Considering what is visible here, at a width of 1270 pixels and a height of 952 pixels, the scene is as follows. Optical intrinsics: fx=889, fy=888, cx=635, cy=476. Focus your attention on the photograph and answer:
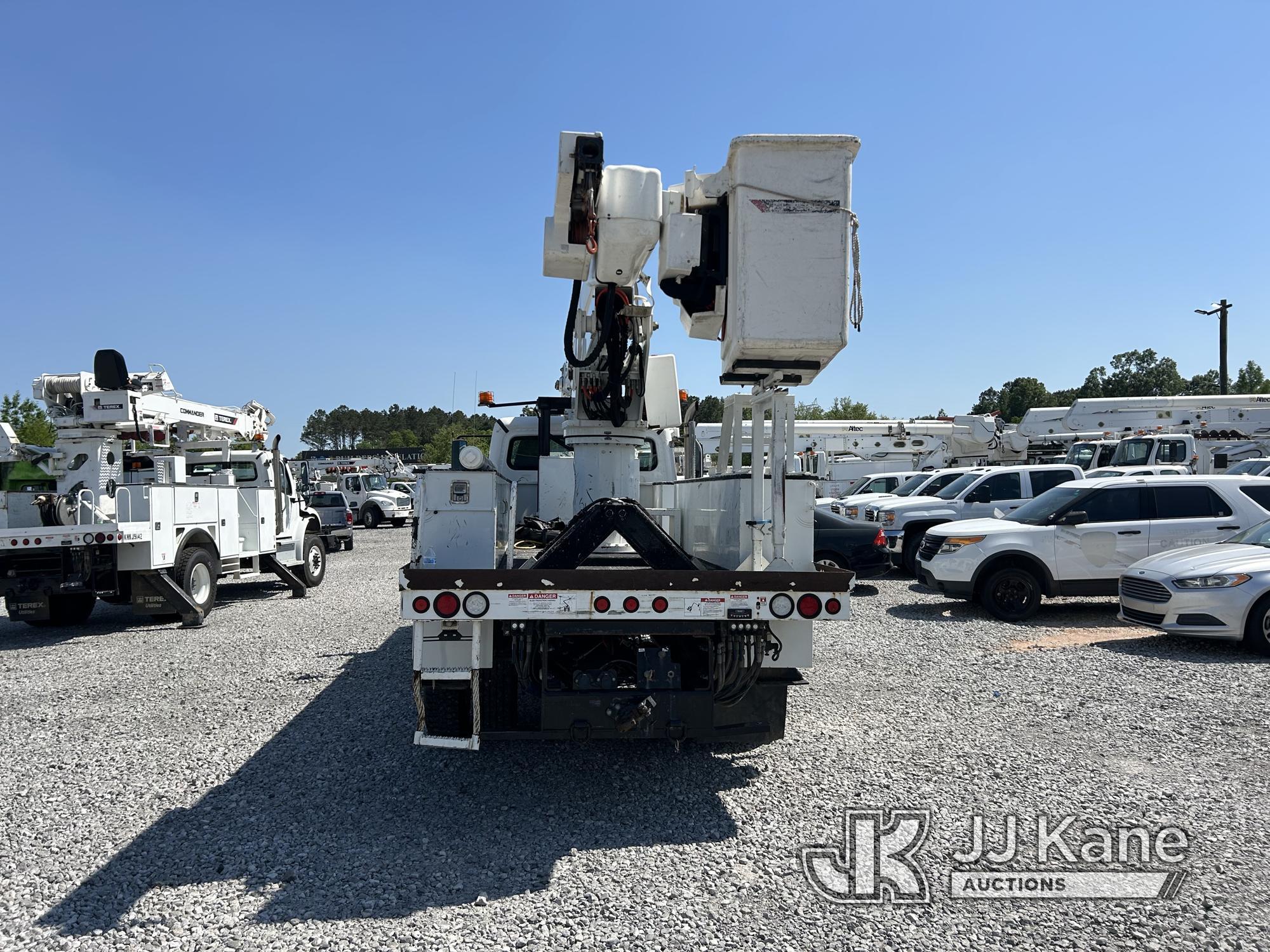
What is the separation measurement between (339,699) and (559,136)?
4650 millimetres

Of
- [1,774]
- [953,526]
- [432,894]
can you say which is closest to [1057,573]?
[953,526]

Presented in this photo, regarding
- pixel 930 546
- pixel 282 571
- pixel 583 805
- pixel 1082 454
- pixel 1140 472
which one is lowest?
pixel 583 805

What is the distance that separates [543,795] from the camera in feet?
15.8

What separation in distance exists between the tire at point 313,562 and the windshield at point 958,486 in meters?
10.9

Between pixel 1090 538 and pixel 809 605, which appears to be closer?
pixel 809 605

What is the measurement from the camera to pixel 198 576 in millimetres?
11320

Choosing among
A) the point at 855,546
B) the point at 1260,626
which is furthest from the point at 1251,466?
the point at 1260,626

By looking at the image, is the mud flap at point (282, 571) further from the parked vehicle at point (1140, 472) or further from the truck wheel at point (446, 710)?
the parked vehicle at point (1140, 472)

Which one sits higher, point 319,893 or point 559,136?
point 559,136

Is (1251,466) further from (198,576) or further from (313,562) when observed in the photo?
(198,576)

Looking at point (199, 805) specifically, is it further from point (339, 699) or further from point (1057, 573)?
point (1057, 573)

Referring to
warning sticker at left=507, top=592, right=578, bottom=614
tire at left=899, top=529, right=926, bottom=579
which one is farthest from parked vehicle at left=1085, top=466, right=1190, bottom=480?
warning sticker at left=507, top=592, right=578, bottom=614

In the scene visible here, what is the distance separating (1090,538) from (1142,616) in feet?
6.59

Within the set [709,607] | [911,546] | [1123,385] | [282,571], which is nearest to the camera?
[709,607]
